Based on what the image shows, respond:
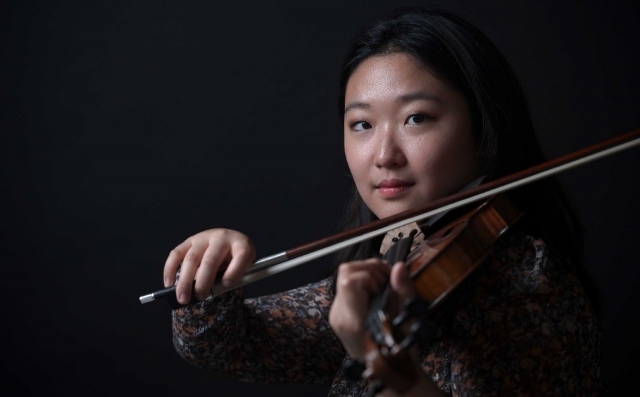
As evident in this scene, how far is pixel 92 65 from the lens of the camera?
5.87ft

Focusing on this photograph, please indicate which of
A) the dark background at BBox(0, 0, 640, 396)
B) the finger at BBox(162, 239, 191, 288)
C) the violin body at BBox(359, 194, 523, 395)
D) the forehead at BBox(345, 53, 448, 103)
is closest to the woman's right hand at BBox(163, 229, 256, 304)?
the finger at BBox(162, 239, 191, 288)

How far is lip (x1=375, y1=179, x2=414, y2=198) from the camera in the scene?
1.17 metres

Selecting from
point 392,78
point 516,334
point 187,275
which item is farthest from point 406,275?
point 392,78

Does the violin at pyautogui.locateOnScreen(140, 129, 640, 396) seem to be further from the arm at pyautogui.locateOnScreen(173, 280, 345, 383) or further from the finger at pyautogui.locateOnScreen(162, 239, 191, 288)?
the arm at pyautogui.locateOnScreen(173, 280, 345, 383)

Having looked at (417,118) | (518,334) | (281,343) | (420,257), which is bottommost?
(281,343)

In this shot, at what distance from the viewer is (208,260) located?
1.04 meters

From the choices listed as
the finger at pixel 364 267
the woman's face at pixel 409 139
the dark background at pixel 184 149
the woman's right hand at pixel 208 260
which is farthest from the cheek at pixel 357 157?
the dark background at pixel 184 149

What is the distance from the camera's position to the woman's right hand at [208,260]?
1025 millimetres

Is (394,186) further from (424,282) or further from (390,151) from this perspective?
(424,282)

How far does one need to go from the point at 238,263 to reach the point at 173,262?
12 centimetres

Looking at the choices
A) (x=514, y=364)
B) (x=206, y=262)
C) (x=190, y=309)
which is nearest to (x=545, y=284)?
(x=514, y=364)

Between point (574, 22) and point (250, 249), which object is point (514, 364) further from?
point (574, 22)

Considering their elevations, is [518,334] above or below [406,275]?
below

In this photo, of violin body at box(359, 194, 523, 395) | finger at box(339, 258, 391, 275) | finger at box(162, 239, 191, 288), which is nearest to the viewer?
violin body at box(359, 194, 523, 395)
